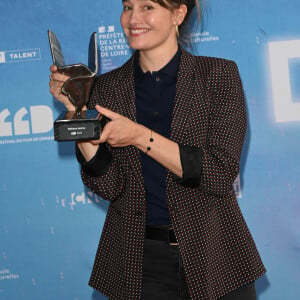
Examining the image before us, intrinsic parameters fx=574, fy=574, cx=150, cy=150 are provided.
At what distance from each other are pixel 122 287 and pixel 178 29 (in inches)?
29.3

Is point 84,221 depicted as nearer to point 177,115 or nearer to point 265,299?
point 265,299

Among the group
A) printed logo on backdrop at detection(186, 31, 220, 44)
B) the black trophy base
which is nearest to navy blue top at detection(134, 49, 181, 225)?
the black trophy base

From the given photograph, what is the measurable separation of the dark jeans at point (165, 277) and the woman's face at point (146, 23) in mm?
526

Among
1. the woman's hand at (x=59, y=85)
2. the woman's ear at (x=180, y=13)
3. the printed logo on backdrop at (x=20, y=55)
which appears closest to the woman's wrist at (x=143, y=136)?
the woman's hand at (x=59, y=85)

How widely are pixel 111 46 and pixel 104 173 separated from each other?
3.33 feet

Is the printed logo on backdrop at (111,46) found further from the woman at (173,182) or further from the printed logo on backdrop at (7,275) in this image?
the printed logo on backdrop at (7,275)

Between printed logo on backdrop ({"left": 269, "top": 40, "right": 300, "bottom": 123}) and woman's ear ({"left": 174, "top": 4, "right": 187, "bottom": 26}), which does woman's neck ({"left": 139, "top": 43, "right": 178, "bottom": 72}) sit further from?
printed logo on backdrop ({"left": 269, "top": 40, "right": 300, "bottom": 123})

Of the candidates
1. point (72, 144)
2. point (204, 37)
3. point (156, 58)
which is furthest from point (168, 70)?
point (72, 144)

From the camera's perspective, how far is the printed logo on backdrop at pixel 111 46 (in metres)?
2.40

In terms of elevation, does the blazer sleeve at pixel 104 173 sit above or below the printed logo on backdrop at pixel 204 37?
below

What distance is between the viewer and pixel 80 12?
2.40 m

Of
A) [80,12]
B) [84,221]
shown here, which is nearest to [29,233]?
[84,221]

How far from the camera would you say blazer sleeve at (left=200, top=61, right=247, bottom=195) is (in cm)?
145

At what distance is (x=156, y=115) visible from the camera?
1518 millimetres
